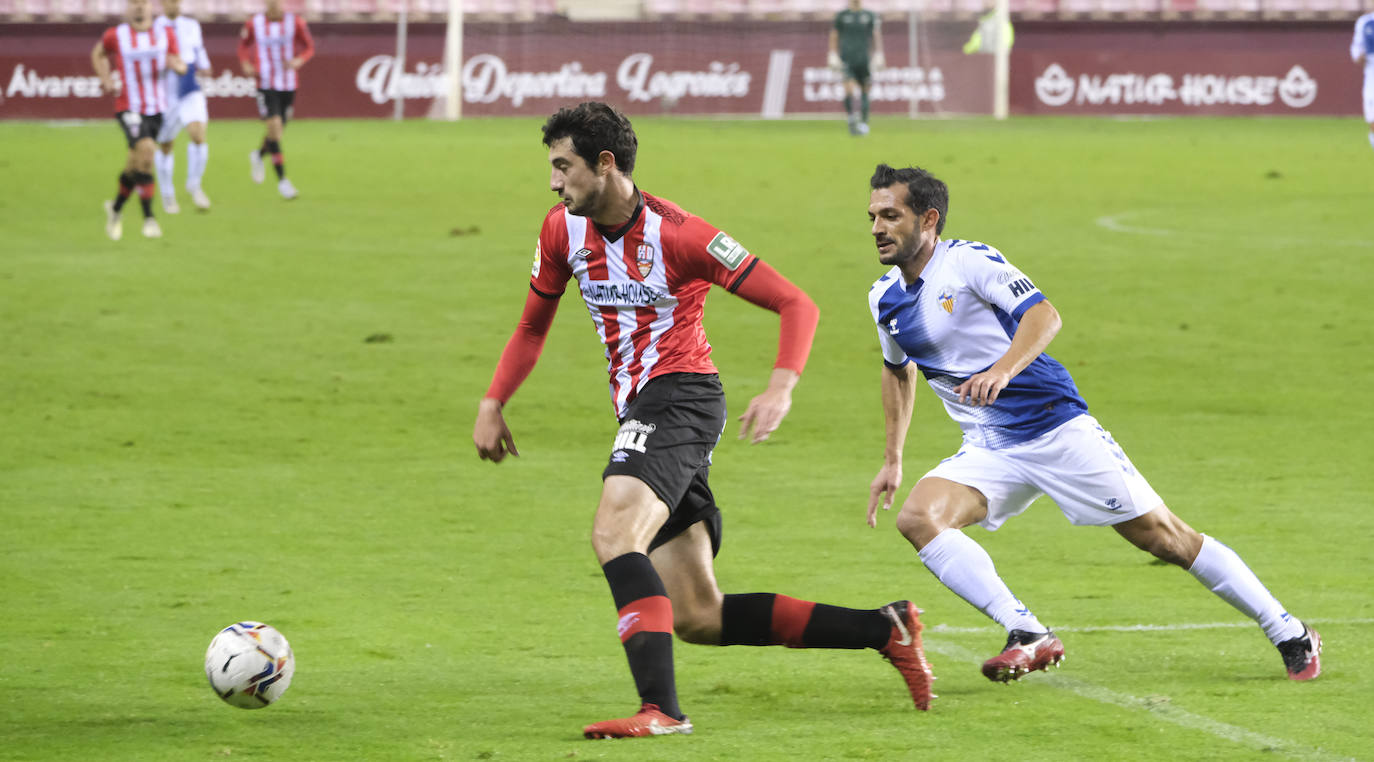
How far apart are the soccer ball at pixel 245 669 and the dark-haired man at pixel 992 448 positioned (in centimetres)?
183

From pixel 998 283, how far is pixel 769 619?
1.24 meters

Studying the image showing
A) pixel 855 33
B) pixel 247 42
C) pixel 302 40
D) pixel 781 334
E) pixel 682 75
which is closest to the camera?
pixel 781 334

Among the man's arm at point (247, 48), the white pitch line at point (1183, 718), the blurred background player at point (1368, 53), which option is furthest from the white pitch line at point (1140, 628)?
the blurred background player at point (1368, 53)

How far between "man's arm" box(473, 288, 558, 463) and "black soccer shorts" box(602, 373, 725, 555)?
40cm

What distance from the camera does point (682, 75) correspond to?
118ft

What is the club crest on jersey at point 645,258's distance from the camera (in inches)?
220

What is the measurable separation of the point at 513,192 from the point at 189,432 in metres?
11.9

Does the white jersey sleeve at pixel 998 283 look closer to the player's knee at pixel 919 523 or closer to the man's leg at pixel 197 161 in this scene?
the player's knee at pixel 919 523

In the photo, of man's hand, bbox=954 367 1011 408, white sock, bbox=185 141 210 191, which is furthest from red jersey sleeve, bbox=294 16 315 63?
man's hand, bbox=954 367 1011 408

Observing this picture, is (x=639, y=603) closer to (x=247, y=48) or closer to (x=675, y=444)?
(x=675, y=444)

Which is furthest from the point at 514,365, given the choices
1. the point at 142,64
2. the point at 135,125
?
the point at 142,64

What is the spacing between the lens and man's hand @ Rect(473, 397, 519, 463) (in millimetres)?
5695

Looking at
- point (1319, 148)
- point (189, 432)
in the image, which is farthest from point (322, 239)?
point (1319, 148)

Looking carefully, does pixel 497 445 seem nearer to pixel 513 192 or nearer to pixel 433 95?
pixel 513 192
